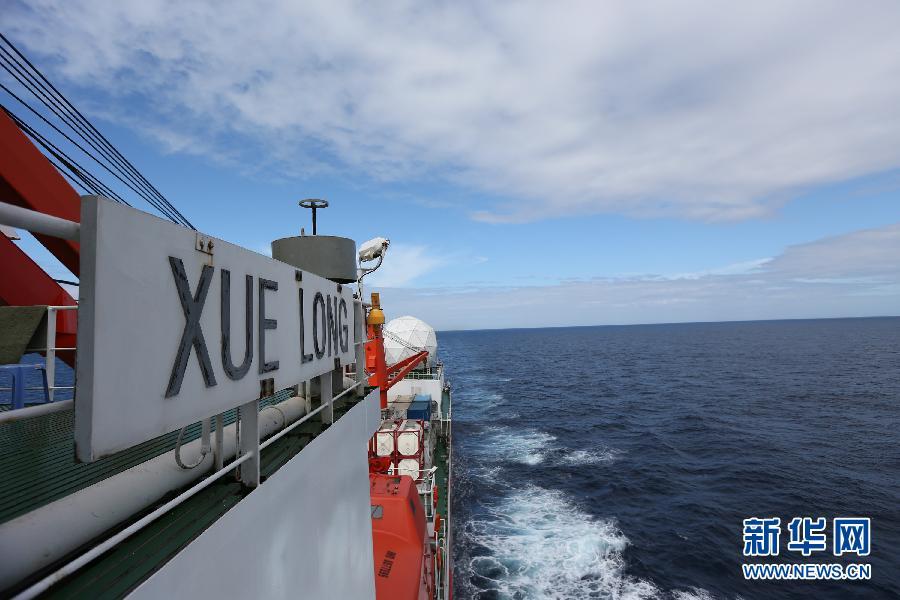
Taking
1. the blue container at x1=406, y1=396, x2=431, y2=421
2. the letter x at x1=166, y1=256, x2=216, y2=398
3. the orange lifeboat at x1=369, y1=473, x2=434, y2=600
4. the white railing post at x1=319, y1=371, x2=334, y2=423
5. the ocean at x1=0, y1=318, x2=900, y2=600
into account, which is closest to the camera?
the letter x at x1=166, y1=256, x2=216, y2=398

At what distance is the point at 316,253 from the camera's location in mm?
7098

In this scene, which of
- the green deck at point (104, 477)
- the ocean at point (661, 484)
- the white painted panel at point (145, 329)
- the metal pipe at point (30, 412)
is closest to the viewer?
the metal pipe at point (30, 412)

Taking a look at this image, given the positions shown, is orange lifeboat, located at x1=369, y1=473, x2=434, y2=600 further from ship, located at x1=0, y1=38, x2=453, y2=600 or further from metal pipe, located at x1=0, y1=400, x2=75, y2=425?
metal pipe, located at x1=0, y1=400, x2=75, y2=425

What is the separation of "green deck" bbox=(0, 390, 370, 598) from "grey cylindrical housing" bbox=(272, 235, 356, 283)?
241cm

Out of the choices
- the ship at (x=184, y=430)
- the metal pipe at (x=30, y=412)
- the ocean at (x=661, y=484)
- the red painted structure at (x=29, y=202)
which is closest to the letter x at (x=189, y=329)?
the ship at (x=184, y=430)

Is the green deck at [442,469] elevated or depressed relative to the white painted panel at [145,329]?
depressed

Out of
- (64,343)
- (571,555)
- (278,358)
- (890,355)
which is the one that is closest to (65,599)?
(278,358)

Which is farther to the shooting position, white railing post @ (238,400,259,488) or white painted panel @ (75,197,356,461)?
white railing post @ (238,400,259,488)

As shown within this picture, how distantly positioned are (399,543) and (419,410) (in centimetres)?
2435

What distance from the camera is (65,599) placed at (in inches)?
86.1

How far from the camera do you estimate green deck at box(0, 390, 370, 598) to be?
237 cm

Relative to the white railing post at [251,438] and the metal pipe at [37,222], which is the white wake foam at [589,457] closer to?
the white railing post at [251,438]

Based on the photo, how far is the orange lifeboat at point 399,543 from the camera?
10836mm

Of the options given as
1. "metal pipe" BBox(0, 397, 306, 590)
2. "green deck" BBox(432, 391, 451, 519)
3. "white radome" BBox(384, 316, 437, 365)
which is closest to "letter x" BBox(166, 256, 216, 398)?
"metal pipe" BBox(0, 397, 306, 590)
